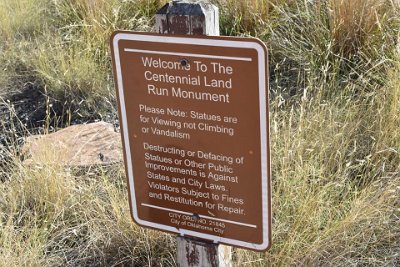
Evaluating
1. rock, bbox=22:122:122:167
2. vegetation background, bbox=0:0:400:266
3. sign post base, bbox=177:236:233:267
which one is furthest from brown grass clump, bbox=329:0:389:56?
sign post base, bbox=177:236:233:267

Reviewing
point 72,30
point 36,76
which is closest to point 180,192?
point 36,76

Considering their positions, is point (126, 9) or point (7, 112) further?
point (126, 9)

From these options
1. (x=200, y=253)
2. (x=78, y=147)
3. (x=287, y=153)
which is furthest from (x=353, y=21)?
(x=200, y=253)

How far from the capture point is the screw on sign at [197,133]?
71.7 inches

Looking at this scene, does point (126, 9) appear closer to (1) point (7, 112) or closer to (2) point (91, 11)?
(2) point (91, 11)

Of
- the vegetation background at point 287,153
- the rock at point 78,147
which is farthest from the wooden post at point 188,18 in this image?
the rock at point 78,147

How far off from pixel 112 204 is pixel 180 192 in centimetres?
80

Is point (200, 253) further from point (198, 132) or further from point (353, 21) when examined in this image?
point (353, 21)

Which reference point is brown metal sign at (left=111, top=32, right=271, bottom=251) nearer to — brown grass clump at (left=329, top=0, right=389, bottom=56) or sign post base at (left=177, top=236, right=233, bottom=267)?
sign post base at (left=177, top=236, right=233, bottom=267)

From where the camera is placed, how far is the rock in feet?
10.8

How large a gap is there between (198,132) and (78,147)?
191 cm

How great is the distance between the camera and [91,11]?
502 cm

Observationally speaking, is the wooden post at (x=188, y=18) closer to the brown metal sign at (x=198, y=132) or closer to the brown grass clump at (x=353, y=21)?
the brown metal sign at (x=198, y=132)

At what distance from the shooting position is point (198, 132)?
194cm
